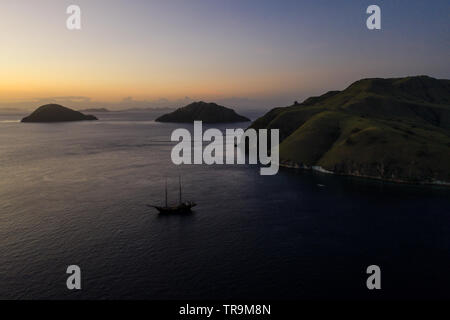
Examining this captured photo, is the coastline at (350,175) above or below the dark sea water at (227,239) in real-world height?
above

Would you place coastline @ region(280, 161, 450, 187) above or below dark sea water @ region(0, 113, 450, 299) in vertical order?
above

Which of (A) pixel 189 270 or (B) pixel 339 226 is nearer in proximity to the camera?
(A) pixel 189 270

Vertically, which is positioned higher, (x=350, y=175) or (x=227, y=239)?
(x=350, y=175)

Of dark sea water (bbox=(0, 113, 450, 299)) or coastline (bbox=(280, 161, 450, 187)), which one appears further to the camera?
coastline (bbox=(280, 161, 450, 187))

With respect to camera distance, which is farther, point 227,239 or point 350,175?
point 350,175

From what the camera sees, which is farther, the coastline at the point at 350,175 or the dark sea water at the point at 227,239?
the coastline at the point at 350,175
